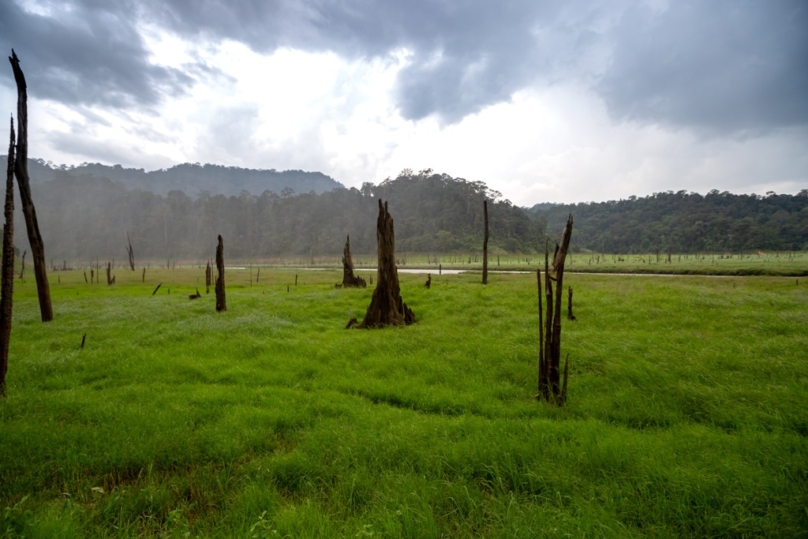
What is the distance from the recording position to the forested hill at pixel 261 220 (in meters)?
122

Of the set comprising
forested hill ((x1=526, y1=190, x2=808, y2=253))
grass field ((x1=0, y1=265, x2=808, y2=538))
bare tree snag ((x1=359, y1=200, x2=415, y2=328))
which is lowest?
grass field ((x1=0, y1=265, x2=808, y2=538))

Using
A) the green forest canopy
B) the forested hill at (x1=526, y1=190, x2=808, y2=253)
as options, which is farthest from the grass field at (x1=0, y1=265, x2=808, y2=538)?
the green forest canopy

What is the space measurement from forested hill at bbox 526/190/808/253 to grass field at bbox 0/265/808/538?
7313cm

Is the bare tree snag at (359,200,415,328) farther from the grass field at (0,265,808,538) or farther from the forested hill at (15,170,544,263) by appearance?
the forested hill at (15,170,544,263)

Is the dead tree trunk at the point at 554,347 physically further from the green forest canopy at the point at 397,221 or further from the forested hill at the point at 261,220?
the forested hill at the point at 261,220

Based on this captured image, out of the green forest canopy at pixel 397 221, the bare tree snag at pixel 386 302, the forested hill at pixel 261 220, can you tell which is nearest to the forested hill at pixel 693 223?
the green forest canopy at pixel 397 221

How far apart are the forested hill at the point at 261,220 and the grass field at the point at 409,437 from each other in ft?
335

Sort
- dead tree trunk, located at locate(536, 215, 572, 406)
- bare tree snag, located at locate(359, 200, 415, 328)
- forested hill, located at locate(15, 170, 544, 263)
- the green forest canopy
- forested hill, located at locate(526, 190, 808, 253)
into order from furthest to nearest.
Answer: forested hill, located at locate(15, 170, 544, 263) → the green forest canopy → forested hill, located at locate(526, 190, 808, 253) → bare tree snag, located at locate(359, 200, 415, 328) → dead tree trunk, located at locate(536, 215, 572, 406)

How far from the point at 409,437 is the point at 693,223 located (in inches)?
4910

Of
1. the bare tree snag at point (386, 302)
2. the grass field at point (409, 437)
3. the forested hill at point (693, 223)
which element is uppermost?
the forested hill at point (693, 223)

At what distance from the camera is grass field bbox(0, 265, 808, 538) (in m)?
4.55

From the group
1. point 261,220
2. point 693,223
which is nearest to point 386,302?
point 693,223

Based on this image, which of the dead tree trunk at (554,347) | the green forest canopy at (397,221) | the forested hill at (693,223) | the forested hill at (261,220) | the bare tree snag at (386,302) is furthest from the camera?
the forested hill at (261,220)

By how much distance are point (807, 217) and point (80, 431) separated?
138539 millimetres
